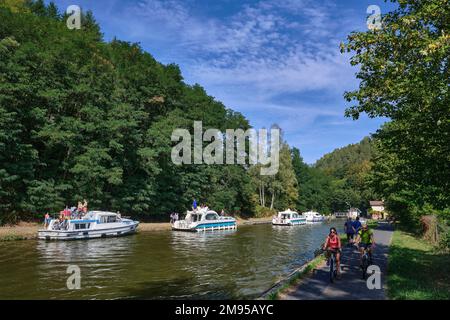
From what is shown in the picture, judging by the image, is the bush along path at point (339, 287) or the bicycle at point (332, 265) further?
the bicycle at point (332, 265)

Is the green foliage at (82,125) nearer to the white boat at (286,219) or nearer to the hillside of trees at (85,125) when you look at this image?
the hillside of trees at (85,125)

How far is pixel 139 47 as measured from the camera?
217ft

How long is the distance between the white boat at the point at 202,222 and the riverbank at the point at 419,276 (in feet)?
92.4

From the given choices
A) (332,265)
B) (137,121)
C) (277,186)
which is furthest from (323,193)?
(332,265)

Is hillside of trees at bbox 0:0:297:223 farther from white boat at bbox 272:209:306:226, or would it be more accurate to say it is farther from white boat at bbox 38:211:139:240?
white boat at bbox 272:209:306:226

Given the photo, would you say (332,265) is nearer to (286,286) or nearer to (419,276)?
(286,286)

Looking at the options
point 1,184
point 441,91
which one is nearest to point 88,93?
point 1,184

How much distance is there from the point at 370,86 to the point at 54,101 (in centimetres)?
3575

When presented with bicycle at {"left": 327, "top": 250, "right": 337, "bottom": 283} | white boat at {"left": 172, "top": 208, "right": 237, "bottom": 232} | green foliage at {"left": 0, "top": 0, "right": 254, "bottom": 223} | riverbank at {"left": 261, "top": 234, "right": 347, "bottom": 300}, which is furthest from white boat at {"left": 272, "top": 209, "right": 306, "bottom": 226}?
bicycle at {"left": 327, "top": 250, "right": 337, "bottom": 283}

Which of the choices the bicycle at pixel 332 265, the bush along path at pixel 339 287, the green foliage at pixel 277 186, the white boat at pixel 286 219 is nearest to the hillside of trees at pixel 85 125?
the white boat at pixel 286 219

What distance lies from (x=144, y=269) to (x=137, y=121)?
32266mm

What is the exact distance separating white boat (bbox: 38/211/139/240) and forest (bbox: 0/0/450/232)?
18.2 feet

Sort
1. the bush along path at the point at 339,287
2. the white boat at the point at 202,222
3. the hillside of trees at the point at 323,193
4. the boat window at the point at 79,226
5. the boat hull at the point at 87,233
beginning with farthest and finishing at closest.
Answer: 1. the hillside of trees at the point at 323,193
2. the white boat at the point at 202,222
3. the boat window at the point at 79,226
4. the boat hull at the point at 87,233
5. the bush along path at the point at 339,287

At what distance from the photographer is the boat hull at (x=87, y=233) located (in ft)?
112
